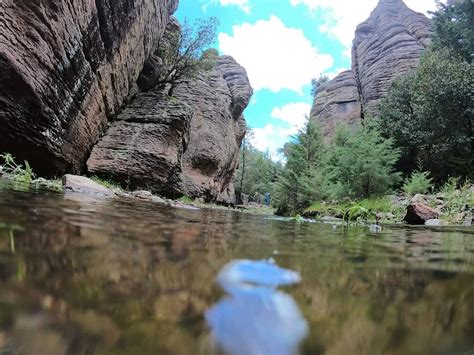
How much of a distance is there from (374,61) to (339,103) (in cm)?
527

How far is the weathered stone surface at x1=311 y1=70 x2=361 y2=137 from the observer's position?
110 feet

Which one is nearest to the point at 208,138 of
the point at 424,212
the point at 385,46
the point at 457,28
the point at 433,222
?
the point at 424,212

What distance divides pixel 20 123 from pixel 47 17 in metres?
2.30

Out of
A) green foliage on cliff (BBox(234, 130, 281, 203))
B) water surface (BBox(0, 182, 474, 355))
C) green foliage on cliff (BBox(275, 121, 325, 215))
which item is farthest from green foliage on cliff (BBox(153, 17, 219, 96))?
green foliage on cliff (BBox(234, 130, 281, 203))

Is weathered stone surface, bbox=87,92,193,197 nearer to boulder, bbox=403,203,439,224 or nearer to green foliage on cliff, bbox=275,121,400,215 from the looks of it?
green foliage on cliff, bbox=275,121,400,215

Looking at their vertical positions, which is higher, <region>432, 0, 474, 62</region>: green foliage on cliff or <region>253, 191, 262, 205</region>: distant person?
<region>432, 0, 474, 62</region>: green foliage on cliff

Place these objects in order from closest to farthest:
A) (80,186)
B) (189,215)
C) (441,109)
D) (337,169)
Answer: (189,215) < (80,186) < (337,169) < (441,109)

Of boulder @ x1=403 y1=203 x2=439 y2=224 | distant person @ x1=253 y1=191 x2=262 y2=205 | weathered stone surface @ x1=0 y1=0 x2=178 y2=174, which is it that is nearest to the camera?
weathered stone surface @ x1=0 y1=0 x2=178 y2=174

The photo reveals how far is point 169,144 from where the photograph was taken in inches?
497

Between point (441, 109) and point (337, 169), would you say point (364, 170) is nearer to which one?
point (337, 169)

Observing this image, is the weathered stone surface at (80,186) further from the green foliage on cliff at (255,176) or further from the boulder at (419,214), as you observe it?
the green foliage on cliff at (255,176)

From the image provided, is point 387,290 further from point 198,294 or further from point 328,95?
point 328,95

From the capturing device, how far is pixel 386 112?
2030 cm

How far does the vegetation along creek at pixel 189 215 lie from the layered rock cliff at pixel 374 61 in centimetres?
702
